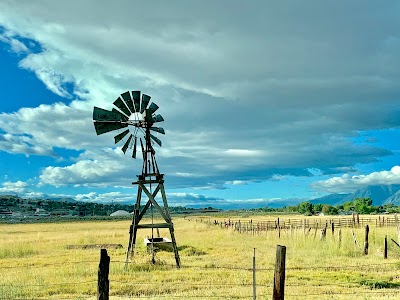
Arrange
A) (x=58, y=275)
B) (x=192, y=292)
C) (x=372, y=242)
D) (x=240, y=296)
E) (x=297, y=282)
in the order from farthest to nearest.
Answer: (x=372, y=242) → (x=58, y=275) → (x=297, y=282) → (x=192, y=292) → (x=240, y=296)

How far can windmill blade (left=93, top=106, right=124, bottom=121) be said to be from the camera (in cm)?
2172

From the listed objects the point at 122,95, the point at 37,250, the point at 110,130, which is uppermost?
the point at 122,95

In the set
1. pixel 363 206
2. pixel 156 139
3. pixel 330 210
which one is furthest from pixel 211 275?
pixel 363 206

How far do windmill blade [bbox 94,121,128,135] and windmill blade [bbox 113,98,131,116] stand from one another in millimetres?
614

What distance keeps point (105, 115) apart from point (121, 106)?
0.83m

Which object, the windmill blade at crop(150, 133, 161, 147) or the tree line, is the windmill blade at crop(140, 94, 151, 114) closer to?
the windmill blade at crop(150, 133, 161, 147)

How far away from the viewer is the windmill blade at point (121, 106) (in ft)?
71.6

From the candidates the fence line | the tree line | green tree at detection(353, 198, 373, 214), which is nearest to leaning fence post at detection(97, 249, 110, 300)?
the fence line

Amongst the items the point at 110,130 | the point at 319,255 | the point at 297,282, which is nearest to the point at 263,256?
the point at 319,255

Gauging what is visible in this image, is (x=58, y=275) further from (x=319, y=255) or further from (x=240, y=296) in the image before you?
(x=319, y=255)

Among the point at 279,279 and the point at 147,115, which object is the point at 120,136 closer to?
the point at 147,115

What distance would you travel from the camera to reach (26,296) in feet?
48.4

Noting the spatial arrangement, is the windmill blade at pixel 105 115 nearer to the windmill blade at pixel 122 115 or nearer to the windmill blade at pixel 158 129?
the windmill blade at pixel 122 115

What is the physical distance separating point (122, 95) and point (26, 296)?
9.97m
